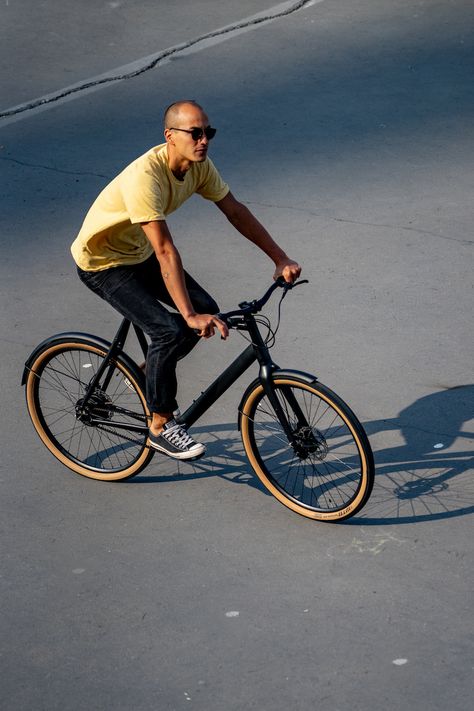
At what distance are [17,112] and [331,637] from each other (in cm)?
699

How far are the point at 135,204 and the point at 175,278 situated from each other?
0.35 metres

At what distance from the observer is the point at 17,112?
10.0m

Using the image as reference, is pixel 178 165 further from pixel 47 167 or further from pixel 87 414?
pixel 47 167

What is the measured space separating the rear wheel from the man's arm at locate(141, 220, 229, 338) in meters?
0.66

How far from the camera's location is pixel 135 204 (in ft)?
15.3

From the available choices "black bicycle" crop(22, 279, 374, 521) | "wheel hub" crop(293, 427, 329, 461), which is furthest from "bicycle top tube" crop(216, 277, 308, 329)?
"wheel hub" crop(293, 427, 329, 461)

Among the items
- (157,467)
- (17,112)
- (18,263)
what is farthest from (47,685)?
(17,112)

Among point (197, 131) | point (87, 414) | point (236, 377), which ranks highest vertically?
point (197, 131)

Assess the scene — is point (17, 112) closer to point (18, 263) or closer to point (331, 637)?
point (18, 263)

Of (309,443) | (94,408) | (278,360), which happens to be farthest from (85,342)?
(278,360)

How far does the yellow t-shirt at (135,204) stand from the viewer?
466cm

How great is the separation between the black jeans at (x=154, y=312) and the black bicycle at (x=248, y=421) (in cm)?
16

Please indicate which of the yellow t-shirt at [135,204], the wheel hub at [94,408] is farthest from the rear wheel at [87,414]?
the yellow t-shirt at [135,204]

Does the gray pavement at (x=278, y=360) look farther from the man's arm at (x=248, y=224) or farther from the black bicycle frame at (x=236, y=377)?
the man's arm at (x=248, y=224)
